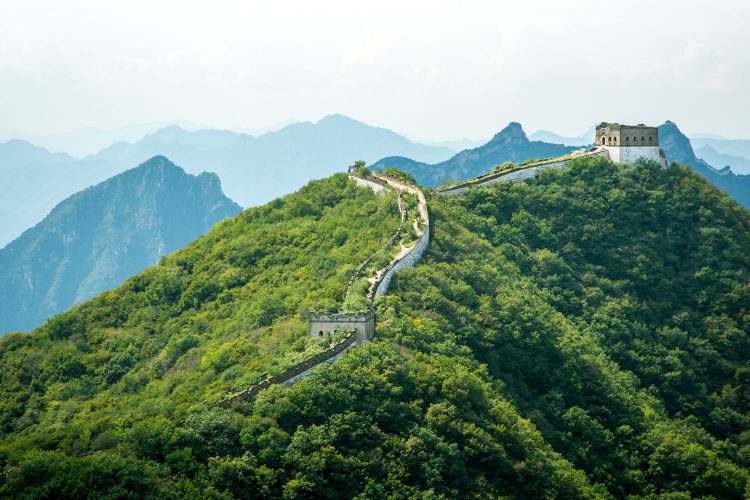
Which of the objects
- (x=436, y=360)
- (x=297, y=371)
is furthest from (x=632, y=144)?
(x=297, y=371)

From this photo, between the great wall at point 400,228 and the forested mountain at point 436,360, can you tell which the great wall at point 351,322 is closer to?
the great wall at point 400,228

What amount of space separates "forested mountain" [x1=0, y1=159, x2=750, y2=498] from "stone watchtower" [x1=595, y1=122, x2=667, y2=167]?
2648mm

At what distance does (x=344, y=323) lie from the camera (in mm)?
60500

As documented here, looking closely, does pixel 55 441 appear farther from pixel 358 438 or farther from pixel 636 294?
pixel 636 294

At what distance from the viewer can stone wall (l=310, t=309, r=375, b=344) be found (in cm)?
6000

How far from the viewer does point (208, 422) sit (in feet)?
157

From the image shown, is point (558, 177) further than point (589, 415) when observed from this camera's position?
Yes

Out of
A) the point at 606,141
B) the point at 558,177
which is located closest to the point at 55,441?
the point at 558,177

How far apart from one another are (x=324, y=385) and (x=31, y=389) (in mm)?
30938

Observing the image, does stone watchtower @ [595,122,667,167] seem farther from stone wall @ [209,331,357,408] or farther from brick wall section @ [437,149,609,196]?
stone wall @ [209,331,357,408]

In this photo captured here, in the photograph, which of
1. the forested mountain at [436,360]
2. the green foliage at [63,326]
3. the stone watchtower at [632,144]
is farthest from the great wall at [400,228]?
the green foliage at [63,326]

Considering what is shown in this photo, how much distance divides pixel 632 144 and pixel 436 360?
59.6 meters

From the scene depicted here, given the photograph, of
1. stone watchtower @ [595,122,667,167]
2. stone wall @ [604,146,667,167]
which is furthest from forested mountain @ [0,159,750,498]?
stone watchtower @ [595,122,667,167]

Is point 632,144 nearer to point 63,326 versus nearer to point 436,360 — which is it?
point 436,360
